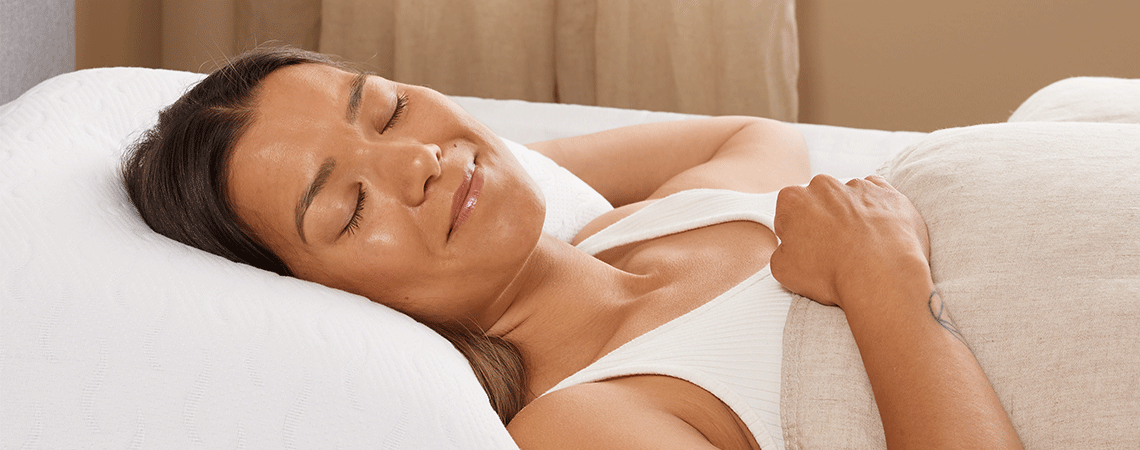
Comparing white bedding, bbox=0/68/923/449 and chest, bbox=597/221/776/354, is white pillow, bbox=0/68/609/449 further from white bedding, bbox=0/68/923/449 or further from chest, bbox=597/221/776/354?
chest, bbox=597/221/776/354

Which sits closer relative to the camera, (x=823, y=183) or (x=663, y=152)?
(x=823, y=183)

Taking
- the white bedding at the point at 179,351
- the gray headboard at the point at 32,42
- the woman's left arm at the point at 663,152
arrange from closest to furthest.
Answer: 1. the white bedding at the point at 179,351
2. the woman's left arm at the point at 663,152
3. the gray headboard at the point at 32,42

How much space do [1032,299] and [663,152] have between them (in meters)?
0.88

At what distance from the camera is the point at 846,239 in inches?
36.9

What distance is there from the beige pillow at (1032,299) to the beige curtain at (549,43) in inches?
62.8

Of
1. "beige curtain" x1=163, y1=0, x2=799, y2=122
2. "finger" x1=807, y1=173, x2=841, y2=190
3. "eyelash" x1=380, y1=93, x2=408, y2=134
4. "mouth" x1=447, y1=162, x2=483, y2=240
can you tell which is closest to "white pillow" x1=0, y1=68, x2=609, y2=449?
"mouth" x1=447, y1=162, x2=483, y2=240

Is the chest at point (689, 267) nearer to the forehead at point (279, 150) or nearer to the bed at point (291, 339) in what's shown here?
the bed at point (291, 339)

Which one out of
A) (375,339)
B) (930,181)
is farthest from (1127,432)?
(375,339)

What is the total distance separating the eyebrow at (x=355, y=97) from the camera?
1.02 metres

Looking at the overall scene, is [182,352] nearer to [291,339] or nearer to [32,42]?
[291,339]

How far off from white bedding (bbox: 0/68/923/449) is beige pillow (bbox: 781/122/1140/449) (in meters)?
0.36

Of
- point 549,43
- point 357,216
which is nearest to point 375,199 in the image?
point 357,216

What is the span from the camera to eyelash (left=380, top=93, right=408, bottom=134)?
1.06 m

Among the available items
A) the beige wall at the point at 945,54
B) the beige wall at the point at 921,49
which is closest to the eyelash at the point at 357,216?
the beige wall at the point at 921,49
